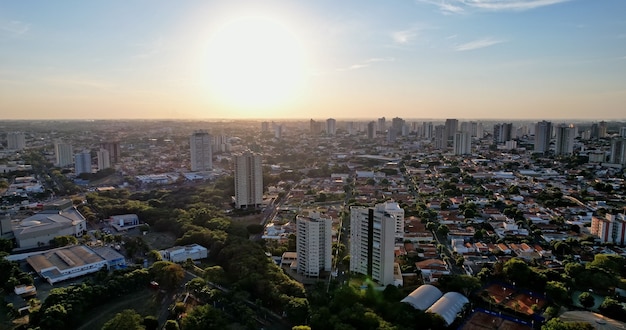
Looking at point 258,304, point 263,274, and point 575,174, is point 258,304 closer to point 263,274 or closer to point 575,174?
point 263,274

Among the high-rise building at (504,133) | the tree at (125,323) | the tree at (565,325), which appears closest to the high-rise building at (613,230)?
the tree at (565,325)

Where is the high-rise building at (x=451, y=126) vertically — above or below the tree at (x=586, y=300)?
above

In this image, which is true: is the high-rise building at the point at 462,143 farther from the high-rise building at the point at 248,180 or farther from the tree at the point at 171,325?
the tree at the point at 171,325

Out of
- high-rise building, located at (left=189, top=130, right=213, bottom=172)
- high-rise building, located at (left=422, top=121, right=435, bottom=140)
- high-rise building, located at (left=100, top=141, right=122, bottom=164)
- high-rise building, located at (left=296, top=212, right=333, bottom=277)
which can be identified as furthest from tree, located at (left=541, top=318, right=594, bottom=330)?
high-rise building, located at (left=422, top=121, right=435, bottom=140)

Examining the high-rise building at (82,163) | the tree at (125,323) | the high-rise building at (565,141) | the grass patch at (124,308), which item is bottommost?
the grass patch at (124,308)

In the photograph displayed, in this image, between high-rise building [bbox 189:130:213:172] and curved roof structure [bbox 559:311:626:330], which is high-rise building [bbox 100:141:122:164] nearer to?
high-rise building [bbox 189:130:213:172]

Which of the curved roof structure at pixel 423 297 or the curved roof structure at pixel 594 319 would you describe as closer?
the curved roof structure at pixel 594 319

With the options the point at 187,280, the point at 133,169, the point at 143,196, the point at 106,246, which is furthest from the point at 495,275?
the point at 133,169
